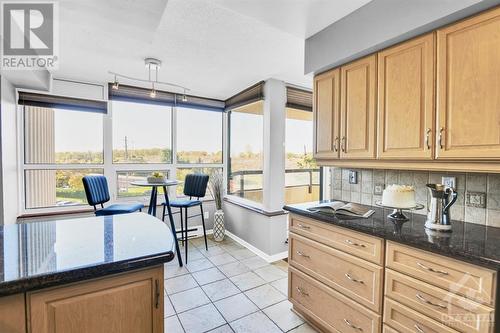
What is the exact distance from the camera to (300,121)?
13.5 feet

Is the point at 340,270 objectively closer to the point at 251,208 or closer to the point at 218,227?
the point at 251,208

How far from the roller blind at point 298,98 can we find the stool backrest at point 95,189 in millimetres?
2754

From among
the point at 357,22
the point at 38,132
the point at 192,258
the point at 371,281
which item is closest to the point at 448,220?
the point at 371,281

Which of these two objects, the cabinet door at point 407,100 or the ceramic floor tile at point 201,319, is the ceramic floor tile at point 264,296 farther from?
the cabinet door at point 407,100

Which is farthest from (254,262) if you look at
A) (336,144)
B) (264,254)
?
(336,144)

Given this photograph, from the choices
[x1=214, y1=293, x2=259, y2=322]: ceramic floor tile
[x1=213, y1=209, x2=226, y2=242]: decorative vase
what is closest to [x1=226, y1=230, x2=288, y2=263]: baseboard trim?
[x1=213, y1=209, x2=226, y2=242]: decorative vase

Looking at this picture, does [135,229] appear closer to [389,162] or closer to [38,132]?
[389,162]

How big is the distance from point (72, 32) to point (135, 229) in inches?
74.9

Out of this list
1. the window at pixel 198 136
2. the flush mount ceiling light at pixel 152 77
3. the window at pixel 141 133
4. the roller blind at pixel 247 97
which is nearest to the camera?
the flush mount ceiling light at pixel 152 77

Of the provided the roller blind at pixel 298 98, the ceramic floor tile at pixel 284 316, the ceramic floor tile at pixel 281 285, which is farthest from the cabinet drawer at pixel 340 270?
the roller blind at pixel 298 98

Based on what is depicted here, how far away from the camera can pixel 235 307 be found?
7.36 feet

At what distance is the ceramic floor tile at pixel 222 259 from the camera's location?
3167 millimetres

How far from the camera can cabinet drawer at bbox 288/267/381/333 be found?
156 centimetres

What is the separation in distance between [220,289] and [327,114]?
2.11 meters
